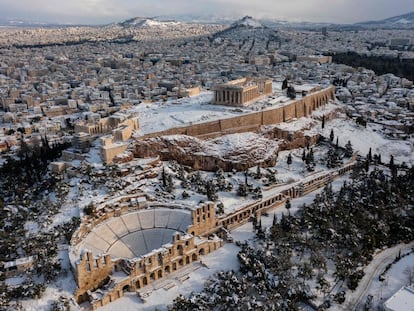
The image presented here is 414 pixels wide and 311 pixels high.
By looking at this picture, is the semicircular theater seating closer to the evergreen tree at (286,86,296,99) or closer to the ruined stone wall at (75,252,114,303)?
the ruined stone wall at (75,252,114,303)

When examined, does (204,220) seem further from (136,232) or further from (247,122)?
(247,122)

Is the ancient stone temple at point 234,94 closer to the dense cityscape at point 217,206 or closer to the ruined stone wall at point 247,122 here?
the dense cityscape at point 217,206

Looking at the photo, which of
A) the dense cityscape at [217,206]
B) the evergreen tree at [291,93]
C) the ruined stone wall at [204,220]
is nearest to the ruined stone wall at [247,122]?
the dense cityscape at [217,206]

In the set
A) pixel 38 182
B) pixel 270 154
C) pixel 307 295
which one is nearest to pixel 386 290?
pixel 307 295

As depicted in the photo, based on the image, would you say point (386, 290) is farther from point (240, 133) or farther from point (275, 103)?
point (275, 103)

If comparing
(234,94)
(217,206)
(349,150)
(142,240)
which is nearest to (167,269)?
(142,240)

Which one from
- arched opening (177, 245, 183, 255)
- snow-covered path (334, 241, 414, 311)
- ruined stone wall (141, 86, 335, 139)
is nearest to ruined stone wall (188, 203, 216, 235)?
arched opening (177, 245, 183, 255)
